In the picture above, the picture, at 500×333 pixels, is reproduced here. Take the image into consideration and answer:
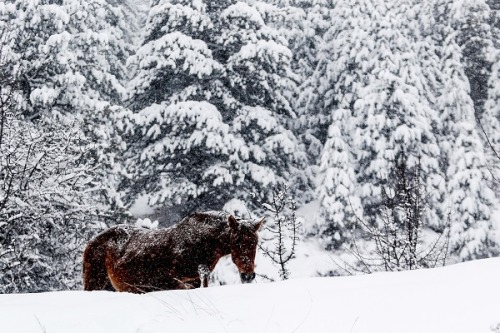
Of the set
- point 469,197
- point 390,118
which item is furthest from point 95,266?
point 390,118

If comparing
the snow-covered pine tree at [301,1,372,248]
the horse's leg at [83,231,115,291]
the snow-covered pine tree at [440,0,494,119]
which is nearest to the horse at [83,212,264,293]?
the horse's leg at [83,231,115,291]

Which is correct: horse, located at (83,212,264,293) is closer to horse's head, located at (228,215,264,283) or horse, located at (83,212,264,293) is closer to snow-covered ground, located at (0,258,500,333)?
horse's head, located at (228,215,264,283)

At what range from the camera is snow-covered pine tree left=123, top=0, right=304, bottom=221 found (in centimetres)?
1542

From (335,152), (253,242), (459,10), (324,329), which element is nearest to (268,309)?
(324,329)

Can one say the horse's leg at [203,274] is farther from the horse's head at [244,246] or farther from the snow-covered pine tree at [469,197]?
the snow-covered pine tree at [469,197]

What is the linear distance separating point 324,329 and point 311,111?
64.4ft

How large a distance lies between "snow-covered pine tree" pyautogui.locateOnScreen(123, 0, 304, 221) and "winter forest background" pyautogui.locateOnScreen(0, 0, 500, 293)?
0.07 meters

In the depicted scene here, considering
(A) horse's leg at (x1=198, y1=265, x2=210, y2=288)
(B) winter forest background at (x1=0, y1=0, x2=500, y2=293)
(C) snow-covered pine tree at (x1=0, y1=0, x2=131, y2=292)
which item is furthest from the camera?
(B) winter forest background at (x1=0, y1=0, x2=500, y2=293)

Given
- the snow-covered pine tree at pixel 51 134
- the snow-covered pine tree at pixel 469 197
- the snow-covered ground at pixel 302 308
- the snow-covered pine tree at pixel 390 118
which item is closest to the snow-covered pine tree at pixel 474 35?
the snow-covered pine tree at pixel 390 118

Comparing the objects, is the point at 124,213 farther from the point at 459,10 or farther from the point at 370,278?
the point at 459,10

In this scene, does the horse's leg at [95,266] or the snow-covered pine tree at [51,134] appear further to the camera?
the snow-covered pine tree at [51,134]

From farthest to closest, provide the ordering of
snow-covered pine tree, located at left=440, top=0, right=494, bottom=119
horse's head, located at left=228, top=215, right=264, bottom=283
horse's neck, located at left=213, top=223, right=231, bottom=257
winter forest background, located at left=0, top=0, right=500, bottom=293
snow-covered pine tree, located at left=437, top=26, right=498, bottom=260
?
snow-covered pine tree, located at left=440, top=0, right=494, bottom=119 < snow-covered pine tree, located at left=437, top=26, right=498, bottom=260 < winter forest background, located at left=0, top=0, right=500, bottom=293 < horse's neck, located at left=213, top=223, right=231, bottom=257 < horse's head, located at left=228, top=215, right=264, bottom=283

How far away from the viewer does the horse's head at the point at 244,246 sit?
5527mm

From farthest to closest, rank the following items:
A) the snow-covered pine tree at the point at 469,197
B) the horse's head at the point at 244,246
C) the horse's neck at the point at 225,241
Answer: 1. the snow-covered pine tree at the point at 469,197
2. the horse's neck at the point at 225,241
3. the horse's head at the point at 244,246
